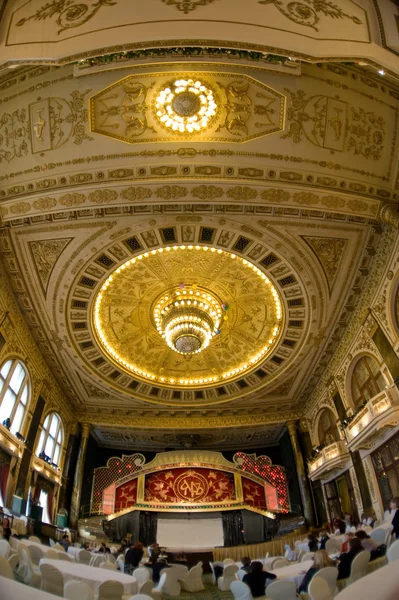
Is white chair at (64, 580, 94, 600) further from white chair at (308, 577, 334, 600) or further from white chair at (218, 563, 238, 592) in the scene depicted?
white chair at (218, 563, 238, 592)

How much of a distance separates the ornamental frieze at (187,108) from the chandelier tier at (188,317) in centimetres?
612

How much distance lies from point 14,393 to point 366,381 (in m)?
11.9

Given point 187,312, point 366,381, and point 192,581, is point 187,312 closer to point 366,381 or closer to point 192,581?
point 366,381

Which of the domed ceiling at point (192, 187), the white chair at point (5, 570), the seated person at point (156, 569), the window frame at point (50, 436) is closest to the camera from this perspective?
the white chair at point (5, 570)

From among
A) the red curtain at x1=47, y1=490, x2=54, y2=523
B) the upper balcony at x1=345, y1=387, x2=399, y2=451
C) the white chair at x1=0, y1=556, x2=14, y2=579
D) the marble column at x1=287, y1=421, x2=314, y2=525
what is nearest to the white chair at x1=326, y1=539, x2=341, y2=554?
the upper balcony at x1=345, y1=387, x2=399, y2=451

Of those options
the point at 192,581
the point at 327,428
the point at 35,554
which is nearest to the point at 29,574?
the point at 35,554

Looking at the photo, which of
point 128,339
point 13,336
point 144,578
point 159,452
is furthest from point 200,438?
point 144,578

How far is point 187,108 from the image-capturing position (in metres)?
8.47

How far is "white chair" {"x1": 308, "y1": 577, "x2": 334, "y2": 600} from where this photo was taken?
3.93m

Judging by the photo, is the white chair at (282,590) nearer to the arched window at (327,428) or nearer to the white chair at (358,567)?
the white chair at (358,567)

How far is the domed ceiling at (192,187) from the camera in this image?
7487 mm

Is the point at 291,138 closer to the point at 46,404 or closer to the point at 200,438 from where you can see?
the point at 46,404

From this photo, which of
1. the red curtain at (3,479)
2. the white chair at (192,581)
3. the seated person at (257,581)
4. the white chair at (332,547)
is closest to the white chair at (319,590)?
the seated person at (257,581)

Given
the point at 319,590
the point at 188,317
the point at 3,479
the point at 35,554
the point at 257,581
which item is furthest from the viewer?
the point at 188,317
